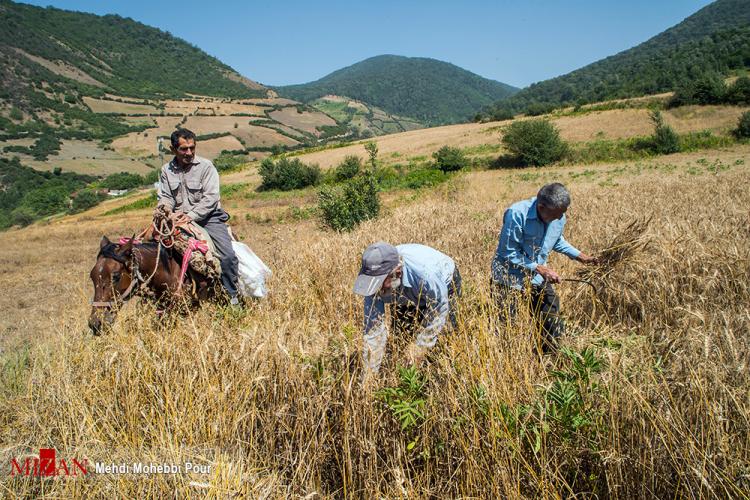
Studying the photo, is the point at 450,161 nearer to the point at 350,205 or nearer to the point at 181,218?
the point at 350,205

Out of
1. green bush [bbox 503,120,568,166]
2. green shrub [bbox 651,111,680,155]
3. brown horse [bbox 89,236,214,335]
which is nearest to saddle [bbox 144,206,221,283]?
brown horse [bbox 89,236,214,335]

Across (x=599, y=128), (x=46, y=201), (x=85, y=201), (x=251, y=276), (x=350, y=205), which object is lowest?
(x=46, y=201)

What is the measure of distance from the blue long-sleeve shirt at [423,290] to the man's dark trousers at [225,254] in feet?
8.35

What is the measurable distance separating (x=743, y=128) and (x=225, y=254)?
39.2 m

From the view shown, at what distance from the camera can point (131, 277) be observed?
4.18m

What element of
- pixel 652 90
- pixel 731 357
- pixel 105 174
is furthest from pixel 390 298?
pixel 105 174

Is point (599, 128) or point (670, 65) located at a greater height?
point (670, 65)

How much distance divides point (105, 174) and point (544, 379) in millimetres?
103392

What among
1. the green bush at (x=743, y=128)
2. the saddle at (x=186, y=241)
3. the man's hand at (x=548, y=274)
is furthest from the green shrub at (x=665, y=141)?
the saddle at (x=186, y=241)

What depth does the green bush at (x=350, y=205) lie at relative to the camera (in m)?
13.9

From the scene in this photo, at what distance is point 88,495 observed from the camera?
1.82 meters

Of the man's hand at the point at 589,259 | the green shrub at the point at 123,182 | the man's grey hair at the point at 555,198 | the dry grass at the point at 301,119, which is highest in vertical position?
the dry grass at the point at 301,119

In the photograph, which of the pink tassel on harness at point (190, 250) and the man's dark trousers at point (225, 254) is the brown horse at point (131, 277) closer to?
the pink tassel on harness at point (190, 250)

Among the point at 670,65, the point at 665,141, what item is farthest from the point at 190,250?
the point at 670,65
